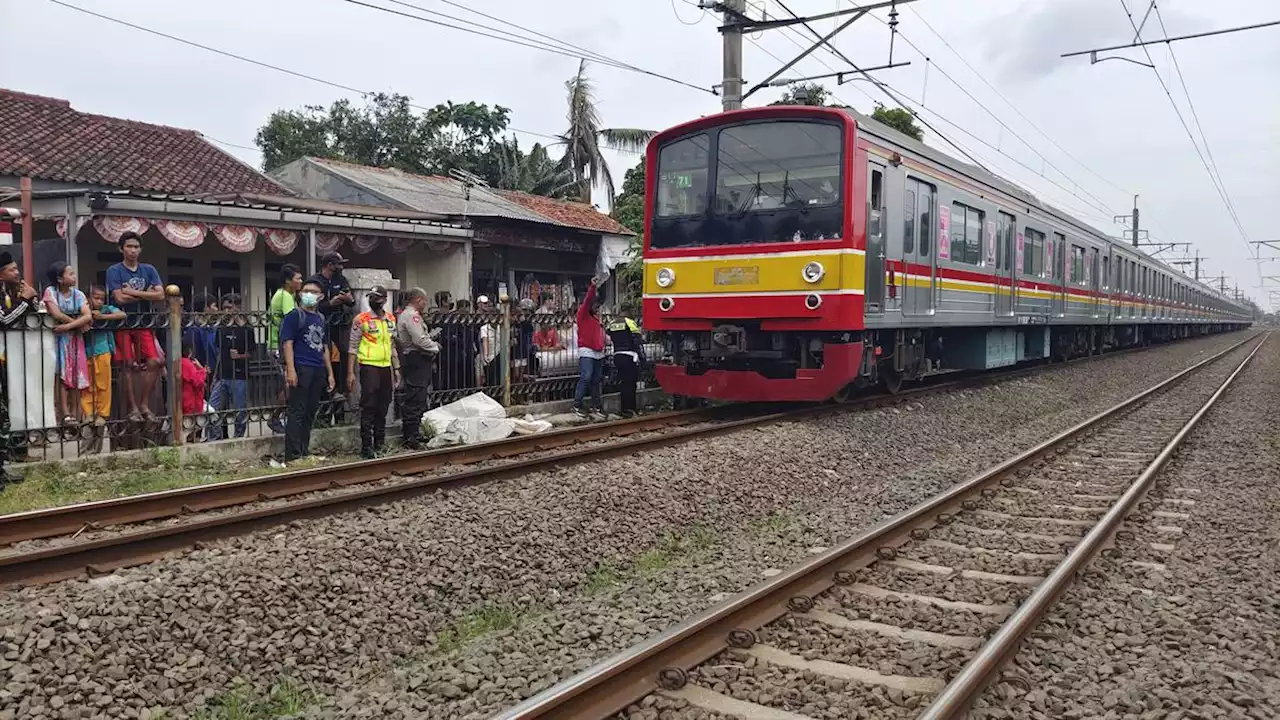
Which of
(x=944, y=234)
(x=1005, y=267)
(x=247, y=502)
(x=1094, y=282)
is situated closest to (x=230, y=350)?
(x=247, y=502)

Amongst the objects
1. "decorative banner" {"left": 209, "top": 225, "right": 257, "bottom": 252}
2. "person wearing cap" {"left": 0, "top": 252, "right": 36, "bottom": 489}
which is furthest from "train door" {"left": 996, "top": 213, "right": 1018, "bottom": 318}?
"person wearing cap" {"left": 0, "top": 252, "right": 36, "bottom": 489}

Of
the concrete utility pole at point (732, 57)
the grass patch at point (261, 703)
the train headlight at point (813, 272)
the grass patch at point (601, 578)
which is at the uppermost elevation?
the concrete utility pole at point (732, 57)

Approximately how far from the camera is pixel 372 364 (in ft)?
27.0

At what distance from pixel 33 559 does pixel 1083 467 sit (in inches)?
303

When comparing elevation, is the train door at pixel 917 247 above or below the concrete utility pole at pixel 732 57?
below

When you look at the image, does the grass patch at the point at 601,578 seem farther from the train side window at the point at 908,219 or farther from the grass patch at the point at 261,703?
the train side window at the point at 908,219

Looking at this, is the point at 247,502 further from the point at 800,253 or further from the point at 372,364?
the point at 800,253

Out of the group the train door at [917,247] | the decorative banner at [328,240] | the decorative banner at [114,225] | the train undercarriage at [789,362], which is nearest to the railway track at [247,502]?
the train undercarriage at [789,362]

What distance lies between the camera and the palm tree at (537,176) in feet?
108

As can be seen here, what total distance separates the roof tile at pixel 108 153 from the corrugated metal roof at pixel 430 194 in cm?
183

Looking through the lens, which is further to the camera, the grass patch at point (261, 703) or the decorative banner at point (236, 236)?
the decorative banner at point (236, 236)

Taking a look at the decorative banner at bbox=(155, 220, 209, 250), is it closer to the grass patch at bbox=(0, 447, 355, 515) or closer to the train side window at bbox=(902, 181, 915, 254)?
the grass patch at bbox=(0, 447, 355, 515)

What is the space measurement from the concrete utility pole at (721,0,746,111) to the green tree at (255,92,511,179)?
22.2m

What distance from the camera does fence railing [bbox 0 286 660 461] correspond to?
717 centimetres
